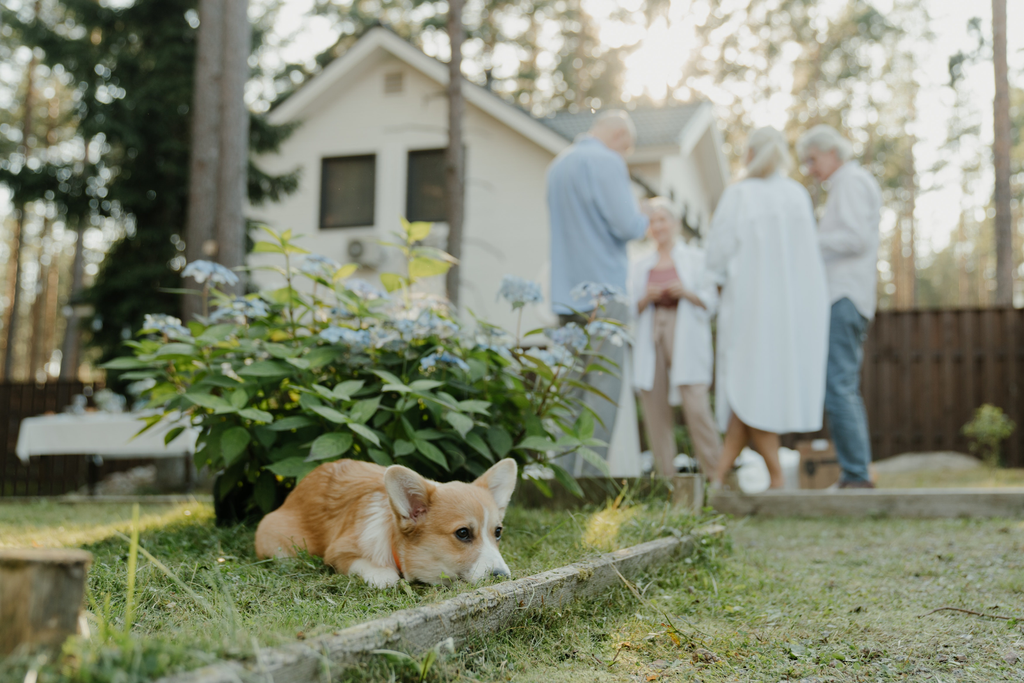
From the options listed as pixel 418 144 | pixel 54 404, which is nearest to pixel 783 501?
pixel 418 144

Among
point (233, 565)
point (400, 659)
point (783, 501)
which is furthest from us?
point (783, 501)

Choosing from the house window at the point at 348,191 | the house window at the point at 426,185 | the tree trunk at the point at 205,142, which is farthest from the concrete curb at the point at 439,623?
the house window at the point at 348,191

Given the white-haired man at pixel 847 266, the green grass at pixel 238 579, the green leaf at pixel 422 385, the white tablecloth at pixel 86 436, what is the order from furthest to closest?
the white tablecloth at pixel 86 436
the white-haired man at pixel 847 266
the green leaf at pixel 422 385
the green grass at pixel 238 579

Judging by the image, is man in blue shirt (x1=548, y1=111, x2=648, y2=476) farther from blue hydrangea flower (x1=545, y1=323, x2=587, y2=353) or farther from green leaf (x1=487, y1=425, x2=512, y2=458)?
green leaf (x1=487, y1=425, x2=512, y2=458)

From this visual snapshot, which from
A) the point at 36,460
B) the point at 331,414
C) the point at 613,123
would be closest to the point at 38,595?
the point at 331,414

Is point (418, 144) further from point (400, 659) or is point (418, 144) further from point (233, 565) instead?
point (400, 659)

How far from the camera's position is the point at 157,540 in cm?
324

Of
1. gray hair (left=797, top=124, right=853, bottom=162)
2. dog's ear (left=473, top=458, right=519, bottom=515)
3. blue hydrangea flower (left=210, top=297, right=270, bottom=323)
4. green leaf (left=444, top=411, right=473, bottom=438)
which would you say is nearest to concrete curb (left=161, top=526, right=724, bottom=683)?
dog's ear (left=473, top=458, right=519, bottom=515)

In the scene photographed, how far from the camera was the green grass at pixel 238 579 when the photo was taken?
1570 mm

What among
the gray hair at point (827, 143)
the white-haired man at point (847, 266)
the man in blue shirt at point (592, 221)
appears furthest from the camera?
the gray hair at point (827, 143)

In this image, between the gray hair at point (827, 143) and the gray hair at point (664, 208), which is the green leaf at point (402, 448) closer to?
the gray hair at point (664, 208)

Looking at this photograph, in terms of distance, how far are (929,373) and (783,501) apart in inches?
364

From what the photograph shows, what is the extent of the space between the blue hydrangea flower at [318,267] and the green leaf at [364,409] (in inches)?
27.4

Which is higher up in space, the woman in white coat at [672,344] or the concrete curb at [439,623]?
the woman in white coat at [672,344]
